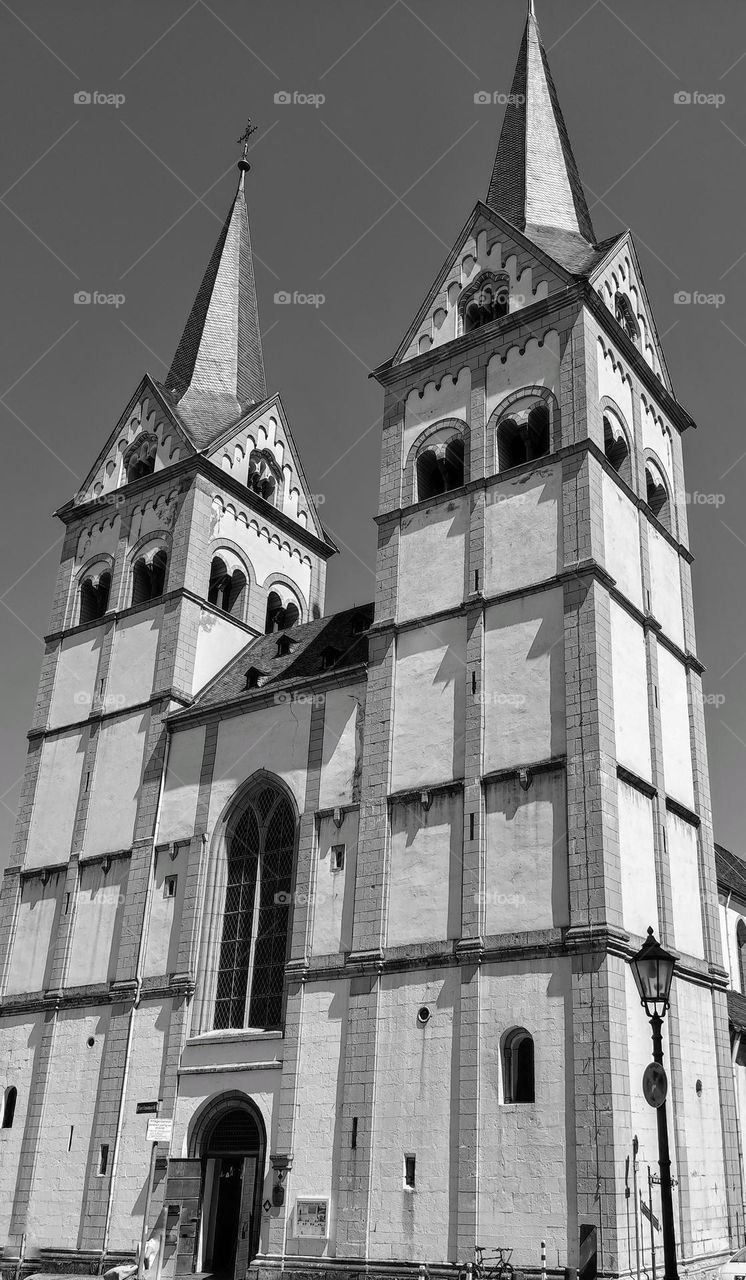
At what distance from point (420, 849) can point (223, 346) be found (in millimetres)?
24497

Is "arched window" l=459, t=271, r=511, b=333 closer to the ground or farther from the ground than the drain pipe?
farther from the ground

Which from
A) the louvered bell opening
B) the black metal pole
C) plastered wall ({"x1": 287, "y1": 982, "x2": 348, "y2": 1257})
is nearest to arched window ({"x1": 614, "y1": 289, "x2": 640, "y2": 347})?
plastered wall ({"x1": 287, "y1": 982, "x2": 348, "y2": 1257})

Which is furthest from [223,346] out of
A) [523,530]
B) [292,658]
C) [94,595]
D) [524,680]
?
[524,680]

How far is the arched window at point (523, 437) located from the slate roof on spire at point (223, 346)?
13.2 meters

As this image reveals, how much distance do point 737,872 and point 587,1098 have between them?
81.7ft

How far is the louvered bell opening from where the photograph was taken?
85.7 ft

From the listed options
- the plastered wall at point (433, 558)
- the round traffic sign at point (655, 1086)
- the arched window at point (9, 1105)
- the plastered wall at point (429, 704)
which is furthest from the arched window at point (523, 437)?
the arched window at point (9, 1105)

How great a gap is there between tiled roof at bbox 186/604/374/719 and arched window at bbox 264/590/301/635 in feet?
8.59

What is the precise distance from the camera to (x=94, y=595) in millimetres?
38906

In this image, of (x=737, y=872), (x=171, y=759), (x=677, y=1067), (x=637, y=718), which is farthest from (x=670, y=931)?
(x=737, y=872)

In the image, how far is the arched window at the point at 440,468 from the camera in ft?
98.1

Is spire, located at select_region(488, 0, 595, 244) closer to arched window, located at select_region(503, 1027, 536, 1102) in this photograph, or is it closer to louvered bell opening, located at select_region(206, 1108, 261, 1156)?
arched window, located at select_region(503, 1027, 536, 1102)

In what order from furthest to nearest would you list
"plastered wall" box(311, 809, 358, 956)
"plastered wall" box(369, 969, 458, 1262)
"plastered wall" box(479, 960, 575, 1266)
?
"plastered wall" box(311, 809, 358, 956) < "plastered wall" box(369, 969, 458, 1262) < "plastered wall" box(479, 960, 575, 1266)

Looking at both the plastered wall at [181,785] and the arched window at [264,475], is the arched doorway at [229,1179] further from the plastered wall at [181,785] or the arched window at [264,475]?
the arched window at [264,475]
